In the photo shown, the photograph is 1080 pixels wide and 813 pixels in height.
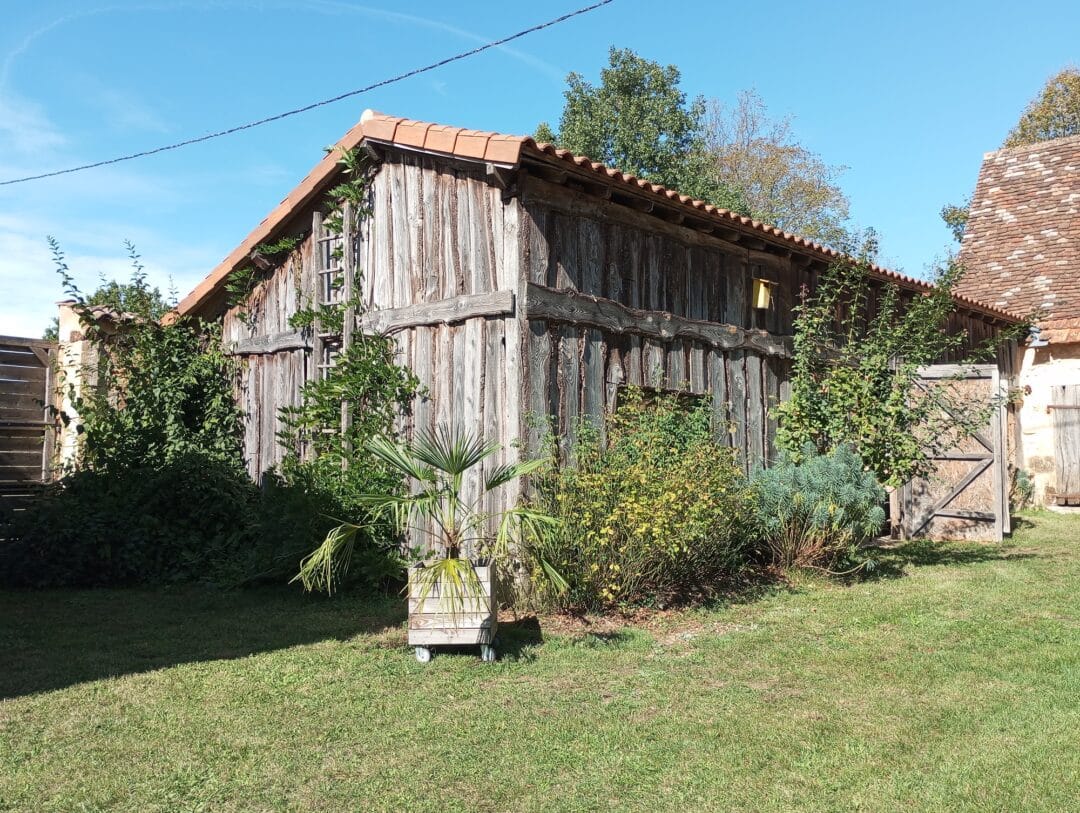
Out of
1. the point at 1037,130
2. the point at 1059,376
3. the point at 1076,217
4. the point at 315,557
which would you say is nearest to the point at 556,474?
the point at 315,557

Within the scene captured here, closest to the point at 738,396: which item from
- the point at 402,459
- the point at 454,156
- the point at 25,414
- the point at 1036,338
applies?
the point at 454,156

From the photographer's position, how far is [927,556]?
9.62 m

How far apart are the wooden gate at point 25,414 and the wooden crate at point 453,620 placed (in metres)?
6.22

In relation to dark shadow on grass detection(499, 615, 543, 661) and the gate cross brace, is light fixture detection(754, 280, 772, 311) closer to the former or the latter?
the gate cross brace

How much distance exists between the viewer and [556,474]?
282 inches

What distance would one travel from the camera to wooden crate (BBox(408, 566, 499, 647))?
5664 mm

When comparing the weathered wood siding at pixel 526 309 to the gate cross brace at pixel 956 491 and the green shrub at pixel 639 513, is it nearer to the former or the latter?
the green shrub at pixel 639 513

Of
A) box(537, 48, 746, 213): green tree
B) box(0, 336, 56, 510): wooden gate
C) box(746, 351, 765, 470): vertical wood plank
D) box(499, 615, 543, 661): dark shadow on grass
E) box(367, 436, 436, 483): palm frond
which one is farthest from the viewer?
box(537, 48, 746, 213): green tree

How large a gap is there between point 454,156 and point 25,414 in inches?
238

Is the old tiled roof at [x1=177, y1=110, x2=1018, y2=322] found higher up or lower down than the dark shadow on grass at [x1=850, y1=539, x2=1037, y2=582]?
higher up

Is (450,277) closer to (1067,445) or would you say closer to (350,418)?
(350,418)

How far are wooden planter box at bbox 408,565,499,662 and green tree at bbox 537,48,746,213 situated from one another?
17496 mm

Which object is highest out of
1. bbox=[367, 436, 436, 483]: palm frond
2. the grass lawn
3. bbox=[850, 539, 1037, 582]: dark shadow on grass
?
bbox=[367, 436, 436, 483]: palm frond

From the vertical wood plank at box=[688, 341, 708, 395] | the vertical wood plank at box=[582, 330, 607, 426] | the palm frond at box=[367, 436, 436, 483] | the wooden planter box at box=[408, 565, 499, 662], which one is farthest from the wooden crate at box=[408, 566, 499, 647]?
the vertical wood plank at box=[688, 341, 708, 395]
